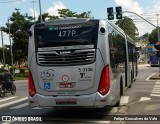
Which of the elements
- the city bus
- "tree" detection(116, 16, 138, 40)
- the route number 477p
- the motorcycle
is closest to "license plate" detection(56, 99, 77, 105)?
the city bus

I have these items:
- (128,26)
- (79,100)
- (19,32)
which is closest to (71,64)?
(79,100)

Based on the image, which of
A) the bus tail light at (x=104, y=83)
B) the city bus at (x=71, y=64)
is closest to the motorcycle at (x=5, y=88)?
the city bus at (x=71, y=64)

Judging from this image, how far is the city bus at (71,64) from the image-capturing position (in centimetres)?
1055

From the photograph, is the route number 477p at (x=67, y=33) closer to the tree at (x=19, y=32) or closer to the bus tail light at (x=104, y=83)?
the bus tail light at (x=104, y=83)

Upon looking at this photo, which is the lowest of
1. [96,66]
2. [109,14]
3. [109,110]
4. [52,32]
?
[109,110]

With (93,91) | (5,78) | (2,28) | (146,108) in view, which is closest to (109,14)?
(5,78)

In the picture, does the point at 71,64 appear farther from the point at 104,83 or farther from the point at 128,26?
the point at 128,26

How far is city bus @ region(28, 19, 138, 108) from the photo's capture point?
1055 cm

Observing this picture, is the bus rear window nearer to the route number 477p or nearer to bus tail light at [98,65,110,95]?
the route number 477p

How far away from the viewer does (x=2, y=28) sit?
62.6 metres

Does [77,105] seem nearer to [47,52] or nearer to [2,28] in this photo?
[47,52]

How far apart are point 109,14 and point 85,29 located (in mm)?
24357

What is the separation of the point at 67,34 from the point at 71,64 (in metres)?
0.90

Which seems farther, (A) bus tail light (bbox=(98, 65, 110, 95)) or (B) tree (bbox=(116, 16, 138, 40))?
(B) tree (bbox=(116, 16, 138, 40))
